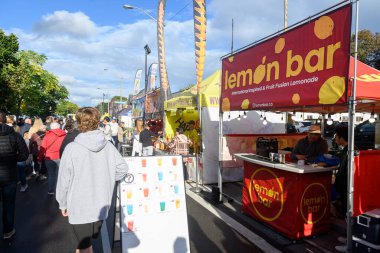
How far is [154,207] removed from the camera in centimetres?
365

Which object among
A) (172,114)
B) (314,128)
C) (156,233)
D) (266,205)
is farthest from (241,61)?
(172,114)

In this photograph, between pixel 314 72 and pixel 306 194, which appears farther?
pixel 306 194

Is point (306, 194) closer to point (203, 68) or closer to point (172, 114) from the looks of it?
point (203, 68)

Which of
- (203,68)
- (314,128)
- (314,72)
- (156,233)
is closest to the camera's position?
(156,233)

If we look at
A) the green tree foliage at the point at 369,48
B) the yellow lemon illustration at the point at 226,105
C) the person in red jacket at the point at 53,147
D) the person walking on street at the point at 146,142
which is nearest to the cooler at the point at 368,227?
the yellow lemon illustration at the point at 226,105

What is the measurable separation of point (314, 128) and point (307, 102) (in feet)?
5.76

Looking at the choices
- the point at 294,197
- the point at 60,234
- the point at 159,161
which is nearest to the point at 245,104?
the point at 294,197

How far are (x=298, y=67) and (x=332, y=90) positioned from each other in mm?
805

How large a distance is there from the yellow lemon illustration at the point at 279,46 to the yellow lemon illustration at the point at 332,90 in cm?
119

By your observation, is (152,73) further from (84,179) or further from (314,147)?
(84,179)

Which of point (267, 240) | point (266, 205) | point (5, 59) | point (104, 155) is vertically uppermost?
point (5, 59)

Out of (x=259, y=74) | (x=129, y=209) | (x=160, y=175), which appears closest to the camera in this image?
(x=129, y=209)

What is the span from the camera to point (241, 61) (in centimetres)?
599

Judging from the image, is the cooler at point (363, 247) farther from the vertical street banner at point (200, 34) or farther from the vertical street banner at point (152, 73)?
the vertical street banner at point (152, 73)
